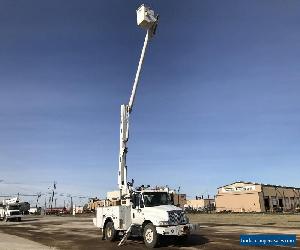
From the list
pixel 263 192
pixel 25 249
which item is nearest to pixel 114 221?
pixel 25 249

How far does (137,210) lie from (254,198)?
215 ft

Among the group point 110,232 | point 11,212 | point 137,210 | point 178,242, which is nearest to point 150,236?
point 137,210

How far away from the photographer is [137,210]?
59.9 feet

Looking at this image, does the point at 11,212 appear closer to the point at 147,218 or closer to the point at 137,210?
the point at 137,210

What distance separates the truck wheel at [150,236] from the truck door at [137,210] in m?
0.59

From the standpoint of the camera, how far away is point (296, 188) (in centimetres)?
9244

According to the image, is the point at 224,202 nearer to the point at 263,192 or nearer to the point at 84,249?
the point at 263,192

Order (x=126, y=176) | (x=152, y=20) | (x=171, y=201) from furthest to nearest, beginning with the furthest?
1. (x=152, y=20)
2. (x=126, y=176)
3. (x=171, y=201)

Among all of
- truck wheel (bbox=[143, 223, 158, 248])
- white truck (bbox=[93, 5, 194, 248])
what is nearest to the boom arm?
white truck (bbox=[93, 5, 194, 248])

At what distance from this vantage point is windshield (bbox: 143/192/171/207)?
59.5 ft

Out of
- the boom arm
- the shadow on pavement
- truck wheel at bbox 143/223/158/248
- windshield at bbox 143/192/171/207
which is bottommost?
the shadow on pavement

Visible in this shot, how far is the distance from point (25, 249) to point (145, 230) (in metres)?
5.52

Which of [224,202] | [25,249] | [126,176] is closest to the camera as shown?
[25,249]

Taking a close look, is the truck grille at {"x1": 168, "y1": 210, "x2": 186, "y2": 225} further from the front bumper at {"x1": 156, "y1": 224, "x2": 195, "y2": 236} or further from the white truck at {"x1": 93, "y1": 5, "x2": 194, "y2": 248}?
the front bumper at {"x1": 156, "y1": 224, "x2": 195, "y2": 236}
